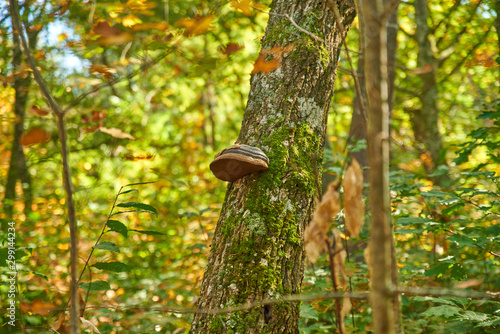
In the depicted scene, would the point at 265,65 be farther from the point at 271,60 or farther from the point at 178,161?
the point at 178,161

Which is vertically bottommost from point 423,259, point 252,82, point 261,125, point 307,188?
point 423,259

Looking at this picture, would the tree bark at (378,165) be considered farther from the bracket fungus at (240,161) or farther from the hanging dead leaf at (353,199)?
the bracket fungus at (240,161)

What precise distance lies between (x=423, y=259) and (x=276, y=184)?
144 inches

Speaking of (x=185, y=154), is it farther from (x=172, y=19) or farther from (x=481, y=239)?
(x=481, y=239)

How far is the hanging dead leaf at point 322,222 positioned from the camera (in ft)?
3.71

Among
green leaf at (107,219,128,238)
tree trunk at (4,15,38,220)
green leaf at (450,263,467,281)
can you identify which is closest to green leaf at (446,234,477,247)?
green leaf at (450,263,467,281)

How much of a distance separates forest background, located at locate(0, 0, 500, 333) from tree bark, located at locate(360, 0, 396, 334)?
0.91m

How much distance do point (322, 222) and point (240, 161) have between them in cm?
73

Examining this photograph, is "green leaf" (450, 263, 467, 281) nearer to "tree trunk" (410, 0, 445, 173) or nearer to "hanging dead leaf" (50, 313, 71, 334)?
"hanging dead leaf" (50, 313, 71, 334)

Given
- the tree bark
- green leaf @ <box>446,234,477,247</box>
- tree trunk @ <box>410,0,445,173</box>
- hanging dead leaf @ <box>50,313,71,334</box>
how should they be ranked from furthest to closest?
tree trunk @ <box>410,0,445,173</box>, green leaf @ <box>446,234,477,247</box>, hanging dead leaf @ <box>50,313,71,334</box>, the tree bark

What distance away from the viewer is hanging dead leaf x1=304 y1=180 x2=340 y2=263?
1.13 meters

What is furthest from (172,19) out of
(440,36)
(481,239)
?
(440,36)

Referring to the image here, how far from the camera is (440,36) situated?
11.3 metres

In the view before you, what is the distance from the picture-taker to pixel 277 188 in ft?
6.08
